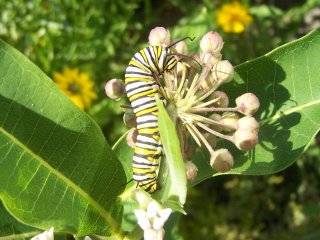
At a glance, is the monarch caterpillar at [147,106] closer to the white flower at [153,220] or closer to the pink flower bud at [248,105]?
the white flower at [153,220]

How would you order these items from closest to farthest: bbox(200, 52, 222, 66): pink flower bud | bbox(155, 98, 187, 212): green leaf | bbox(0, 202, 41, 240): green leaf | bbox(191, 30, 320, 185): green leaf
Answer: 1. bbox(155, 98, 187, 212): green leaf
2. bbox(200, 52, 222, 66): pink flower bud
3. bbox(191, 30, 320, 185): green leaf
4. bbox(0, 202, 41, 240): green leaf

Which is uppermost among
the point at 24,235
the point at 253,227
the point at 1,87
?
the point at 1,87

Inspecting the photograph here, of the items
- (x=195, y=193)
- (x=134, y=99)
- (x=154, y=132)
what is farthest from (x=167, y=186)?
(x=195, y=193)

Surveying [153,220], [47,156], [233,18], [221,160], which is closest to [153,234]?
[153,220]

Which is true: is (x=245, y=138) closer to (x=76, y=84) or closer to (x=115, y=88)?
(x=115, y=88)

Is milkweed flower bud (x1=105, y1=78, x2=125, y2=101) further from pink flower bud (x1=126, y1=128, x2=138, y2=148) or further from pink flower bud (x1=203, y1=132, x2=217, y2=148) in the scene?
pink flower bud (x1=203, y1=132, x2=217, y2=148)

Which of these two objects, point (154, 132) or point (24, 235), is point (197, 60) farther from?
point (24, 235)

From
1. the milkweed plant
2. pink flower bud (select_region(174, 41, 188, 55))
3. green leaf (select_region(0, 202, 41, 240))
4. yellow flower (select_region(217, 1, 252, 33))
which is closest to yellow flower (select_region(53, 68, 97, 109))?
yellow flower (select_region(217, 1, 252, 33))

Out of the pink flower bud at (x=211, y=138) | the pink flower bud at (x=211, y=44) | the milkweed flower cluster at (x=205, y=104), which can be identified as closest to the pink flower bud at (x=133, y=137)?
the milkweed flower cluster at (x=205, y=104)
